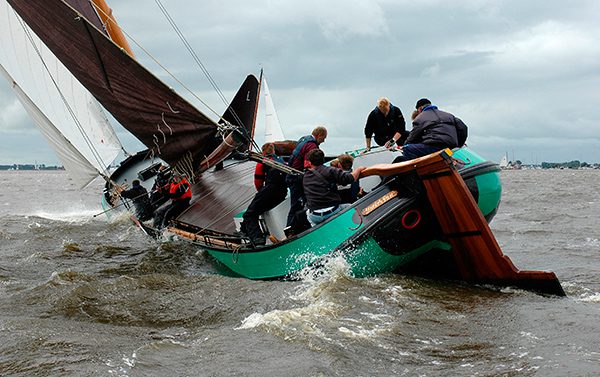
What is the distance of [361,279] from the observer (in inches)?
314

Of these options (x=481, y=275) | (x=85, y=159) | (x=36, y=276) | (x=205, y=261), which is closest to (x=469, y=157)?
(x=481, y=275)

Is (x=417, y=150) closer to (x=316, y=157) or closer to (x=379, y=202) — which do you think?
(x=379, y=202)

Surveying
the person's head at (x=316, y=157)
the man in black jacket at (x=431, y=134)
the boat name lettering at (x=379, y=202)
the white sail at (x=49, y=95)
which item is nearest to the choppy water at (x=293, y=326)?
the boat name lettering at (x=379, y=202)

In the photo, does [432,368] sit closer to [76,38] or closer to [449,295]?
[449,295]

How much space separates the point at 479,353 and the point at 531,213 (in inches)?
633

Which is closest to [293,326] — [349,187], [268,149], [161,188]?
[349,187]

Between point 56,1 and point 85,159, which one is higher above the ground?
point 56,1

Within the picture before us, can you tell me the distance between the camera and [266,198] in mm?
9672

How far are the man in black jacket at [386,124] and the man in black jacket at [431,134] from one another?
1.94 m

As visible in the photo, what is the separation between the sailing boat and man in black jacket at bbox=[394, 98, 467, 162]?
22 centimetres

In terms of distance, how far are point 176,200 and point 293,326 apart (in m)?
7.94

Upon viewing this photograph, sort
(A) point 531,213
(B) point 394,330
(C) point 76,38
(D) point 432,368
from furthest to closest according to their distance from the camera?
(A) point 531,213, (C) point 76,38, (B) point 394,330, (D) point 432,368

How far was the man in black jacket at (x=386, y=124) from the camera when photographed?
10430 millimetres

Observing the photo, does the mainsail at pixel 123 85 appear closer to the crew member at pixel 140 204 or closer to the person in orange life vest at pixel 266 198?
the person in orange life vest at pixel 266 198
